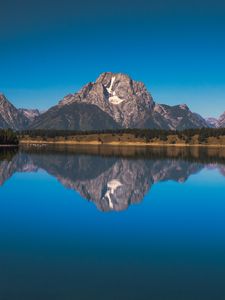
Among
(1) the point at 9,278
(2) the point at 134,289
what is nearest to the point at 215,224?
(2) the point at 134,289

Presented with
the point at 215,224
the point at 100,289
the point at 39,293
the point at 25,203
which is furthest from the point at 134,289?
the point at 25,203

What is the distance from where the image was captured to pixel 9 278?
75.9 feet

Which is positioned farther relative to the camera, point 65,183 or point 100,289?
point 65,183

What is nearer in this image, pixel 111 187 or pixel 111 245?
pixel 111 245

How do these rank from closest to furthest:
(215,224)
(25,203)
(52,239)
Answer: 1. (52,239)
2. (215,224)
3. (25,203)

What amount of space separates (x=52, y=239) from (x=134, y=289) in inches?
465

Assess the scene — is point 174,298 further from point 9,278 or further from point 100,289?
point 9,278

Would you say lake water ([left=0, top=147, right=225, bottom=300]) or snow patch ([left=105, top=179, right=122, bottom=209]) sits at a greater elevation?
snow patch ([left=105, top=179, right=122, bottom=209])

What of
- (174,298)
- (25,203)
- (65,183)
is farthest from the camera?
(65,183)

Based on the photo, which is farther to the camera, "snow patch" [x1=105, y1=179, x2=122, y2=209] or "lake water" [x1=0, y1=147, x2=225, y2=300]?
"snow patch" [x1=105, y1=179, x2=122, y2=209]

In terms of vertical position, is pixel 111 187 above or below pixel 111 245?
above

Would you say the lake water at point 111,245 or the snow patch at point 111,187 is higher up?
the snow patch at point 111,187

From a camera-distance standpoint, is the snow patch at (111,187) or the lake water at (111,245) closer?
the lake water at (111,245)

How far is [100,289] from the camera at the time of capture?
21.8 meters
